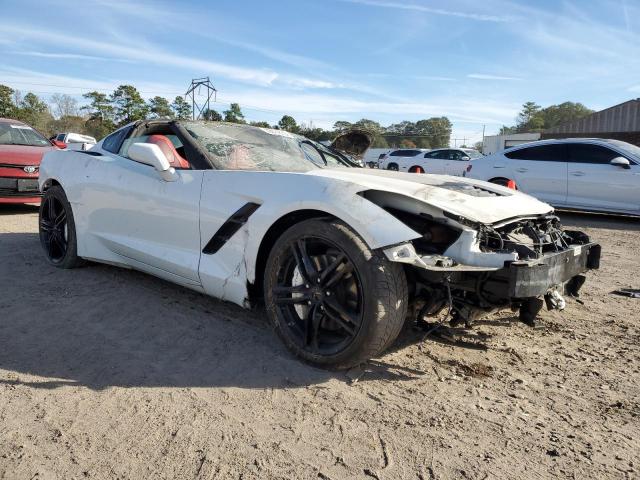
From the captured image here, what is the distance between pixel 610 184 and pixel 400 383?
812 cm

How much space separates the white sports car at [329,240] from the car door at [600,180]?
6.57 m

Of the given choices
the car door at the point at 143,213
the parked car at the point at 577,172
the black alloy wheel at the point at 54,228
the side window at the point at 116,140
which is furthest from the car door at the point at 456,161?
the car door at the point at 143,213

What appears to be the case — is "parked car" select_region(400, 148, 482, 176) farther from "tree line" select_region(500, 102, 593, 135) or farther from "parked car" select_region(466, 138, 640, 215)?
"tree line" select_region(500, 102, 593, 135)

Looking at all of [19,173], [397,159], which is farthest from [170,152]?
[397,159]

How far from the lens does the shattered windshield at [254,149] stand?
3.54 metres

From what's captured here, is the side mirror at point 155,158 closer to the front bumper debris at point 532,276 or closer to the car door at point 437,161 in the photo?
the front bumper debris at point 532,276

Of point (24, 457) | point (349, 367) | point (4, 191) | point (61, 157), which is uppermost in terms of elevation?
point (61, 157)

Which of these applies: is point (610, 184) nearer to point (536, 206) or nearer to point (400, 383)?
point (536, 206)

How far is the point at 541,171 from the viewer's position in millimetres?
9711

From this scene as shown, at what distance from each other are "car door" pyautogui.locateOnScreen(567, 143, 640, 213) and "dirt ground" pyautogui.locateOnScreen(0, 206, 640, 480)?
20.1 feet

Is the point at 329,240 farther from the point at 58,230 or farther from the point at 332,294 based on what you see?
the point at 58,230

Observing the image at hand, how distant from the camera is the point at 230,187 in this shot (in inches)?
123

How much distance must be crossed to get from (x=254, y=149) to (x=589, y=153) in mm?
7860

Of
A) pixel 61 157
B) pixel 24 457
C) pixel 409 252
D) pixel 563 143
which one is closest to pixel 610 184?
pixel 563 143
